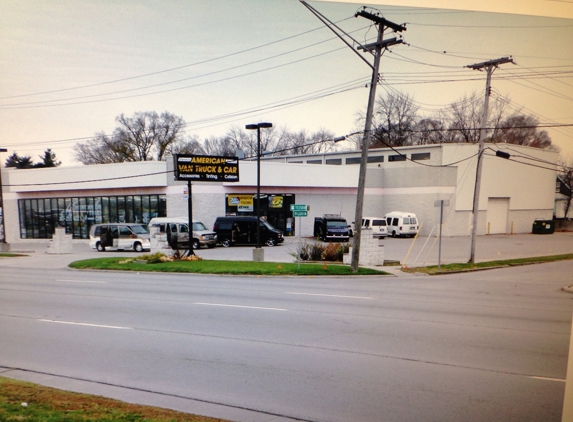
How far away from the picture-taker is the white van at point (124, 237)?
94.7 ft

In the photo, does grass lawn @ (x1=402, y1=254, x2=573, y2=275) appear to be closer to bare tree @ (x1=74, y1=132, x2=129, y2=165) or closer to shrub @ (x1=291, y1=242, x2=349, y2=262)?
shrub @ (x1=291, y1=242, x2=349, y2=262)

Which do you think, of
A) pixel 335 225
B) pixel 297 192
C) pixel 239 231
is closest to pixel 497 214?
pixel 335 225

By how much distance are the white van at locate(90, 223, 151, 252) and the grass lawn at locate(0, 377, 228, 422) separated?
25.0 meters

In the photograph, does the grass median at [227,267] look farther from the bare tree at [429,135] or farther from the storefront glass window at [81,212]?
the bare tree at [429,135]

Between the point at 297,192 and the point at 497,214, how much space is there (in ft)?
60.6

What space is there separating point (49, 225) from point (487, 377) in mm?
38752

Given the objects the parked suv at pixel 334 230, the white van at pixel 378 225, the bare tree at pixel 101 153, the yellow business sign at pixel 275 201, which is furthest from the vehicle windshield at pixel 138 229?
the white van at pixel 378 225

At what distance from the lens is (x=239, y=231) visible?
30.4 meters

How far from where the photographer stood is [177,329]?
812 centimetres

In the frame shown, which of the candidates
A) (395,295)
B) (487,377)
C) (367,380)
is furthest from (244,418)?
(395,295)

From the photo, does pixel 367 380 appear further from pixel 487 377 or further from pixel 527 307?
pixel 527 307

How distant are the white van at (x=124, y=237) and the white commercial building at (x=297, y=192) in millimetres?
4657

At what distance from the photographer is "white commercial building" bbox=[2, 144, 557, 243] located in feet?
109

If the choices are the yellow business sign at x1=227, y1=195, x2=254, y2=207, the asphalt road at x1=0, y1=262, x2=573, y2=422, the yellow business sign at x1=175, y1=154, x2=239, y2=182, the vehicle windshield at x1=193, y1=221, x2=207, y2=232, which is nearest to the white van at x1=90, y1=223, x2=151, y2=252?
the vehicle windshield at x1=193, y1=221, x2=207, y2=232
